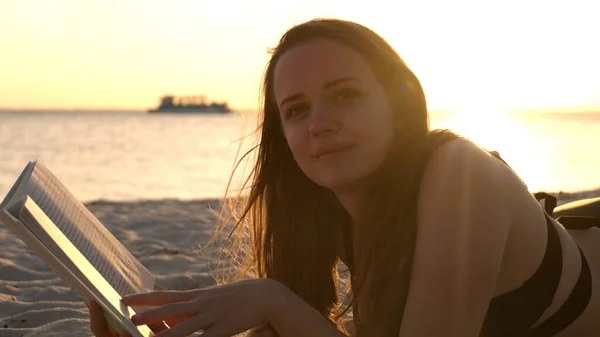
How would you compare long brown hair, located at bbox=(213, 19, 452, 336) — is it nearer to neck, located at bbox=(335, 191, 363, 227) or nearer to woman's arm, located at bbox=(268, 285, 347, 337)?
neck, located at bbox=(335, 191, 363, 227)

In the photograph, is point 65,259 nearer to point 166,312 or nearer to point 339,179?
point 166,312

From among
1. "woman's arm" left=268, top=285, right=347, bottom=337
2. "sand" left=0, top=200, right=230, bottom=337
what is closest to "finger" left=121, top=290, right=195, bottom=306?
"woman's arm" left=268, top=285, right=347, bottom=337

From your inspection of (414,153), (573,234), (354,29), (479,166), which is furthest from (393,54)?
(573,234)

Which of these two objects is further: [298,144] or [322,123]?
[298,144]

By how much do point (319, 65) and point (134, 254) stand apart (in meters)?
3.04

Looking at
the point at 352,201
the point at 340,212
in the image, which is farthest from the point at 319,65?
the point at 340,212

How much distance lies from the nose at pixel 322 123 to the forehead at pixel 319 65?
0.09 meters

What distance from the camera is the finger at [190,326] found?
1639 millimetres

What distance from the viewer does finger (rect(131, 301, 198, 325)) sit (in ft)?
5.25

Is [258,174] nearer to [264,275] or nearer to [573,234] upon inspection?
→ [264,275]

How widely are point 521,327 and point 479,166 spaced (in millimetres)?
589

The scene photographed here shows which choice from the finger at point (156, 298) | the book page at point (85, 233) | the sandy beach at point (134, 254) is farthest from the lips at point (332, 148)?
the sandy beach at point (134, 254)

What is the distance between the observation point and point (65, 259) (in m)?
1.44

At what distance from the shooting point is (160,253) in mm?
4637
